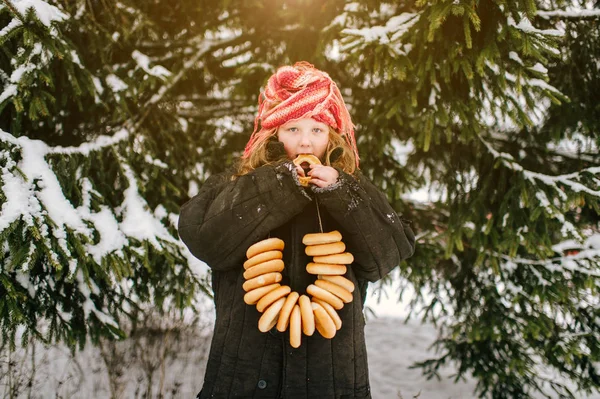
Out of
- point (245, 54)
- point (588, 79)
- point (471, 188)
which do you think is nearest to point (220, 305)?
point (471, 188)

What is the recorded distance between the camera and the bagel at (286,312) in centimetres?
137

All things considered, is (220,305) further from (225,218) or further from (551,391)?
(551,391)

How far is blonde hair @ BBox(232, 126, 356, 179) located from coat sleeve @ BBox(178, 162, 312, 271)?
0.20 m

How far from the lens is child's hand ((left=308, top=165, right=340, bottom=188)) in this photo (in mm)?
1431

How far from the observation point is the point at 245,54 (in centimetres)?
393

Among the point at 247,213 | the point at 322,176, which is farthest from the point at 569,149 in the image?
the point at 247,213

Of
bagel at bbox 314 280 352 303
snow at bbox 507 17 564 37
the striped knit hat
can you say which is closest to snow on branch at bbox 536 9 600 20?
snow at bbox 507 17 564 37

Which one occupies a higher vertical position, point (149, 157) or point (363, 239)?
point (149, 157)

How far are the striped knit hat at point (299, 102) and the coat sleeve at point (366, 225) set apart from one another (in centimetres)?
37

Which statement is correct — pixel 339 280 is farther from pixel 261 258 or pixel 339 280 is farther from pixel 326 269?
pixel 261 258

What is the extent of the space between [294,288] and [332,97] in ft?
2.94

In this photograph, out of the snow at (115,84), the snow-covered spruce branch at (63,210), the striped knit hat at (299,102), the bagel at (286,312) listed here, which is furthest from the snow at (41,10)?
the bagel at (286,312)

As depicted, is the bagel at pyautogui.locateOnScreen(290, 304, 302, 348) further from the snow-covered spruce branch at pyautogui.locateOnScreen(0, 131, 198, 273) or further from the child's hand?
the snow-covered spruce branch at pyautogui.locateOnScreen(0, 131, 198, 273)

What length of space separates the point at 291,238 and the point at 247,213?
0.80 feet
